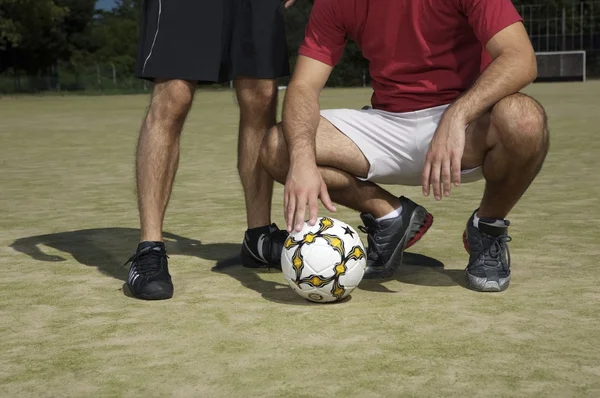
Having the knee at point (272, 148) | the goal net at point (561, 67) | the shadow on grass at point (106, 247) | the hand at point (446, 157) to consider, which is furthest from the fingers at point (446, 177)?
the goal net at point (561, 67)

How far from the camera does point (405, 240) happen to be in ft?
15.2

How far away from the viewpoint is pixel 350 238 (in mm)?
4160

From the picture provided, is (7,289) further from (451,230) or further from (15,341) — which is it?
(451,230)

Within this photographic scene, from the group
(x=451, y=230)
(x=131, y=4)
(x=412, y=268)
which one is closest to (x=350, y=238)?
(x=412, y=268)

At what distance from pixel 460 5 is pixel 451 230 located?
191cm

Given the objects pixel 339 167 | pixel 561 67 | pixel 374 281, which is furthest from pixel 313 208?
pixel 561 67

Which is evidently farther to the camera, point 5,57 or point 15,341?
point 5,57

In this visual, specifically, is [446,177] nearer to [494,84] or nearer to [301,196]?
[494,84]

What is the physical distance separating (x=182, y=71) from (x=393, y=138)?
1027mm

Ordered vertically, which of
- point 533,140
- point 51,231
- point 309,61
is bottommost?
point 51,231

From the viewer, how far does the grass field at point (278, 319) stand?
2998mm

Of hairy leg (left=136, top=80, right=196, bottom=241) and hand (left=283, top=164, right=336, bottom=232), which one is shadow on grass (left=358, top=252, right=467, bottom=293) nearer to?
hand (left=283, top=164, right=336, bottom=232)

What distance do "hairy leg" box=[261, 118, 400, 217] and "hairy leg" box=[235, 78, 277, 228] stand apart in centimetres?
31

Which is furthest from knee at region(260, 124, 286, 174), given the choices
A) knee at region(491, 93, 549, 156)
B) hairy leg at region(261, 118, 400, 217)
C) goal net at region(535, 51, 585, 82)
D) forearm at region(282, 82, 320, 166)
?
goal net at region(535, 51, 585, 82)
